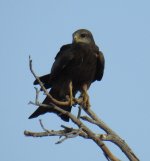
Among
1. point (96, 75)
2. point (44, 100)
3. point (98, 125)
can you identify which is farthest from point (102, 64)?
point (98, 125)

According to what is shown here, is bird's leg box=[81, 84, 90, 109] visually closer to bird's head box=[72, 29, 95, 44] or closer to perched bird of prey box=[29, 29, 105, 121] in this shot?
perched bird of prey box=[29, 29, 105, 121]

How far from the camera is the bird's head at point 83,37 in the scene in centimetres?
973

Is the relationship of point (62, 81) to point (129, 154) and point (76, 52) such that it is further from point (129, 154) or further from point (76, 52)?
point (129, 154)

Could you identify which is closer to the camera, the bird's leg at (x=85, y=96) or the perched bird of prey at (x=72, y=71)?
the bird's leg at (x=85, y=96)

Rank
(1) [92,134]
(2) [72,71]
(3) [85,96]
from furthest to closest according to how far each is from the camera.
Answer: (2) [72,71] < (3) [85,96] < (1) [92,134]

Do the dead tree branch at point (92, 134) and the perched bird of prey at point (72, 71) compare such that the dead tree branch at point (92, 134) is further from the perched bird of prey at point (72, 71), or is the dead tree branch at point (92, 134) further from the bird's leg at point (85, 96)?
the perched bird of prey at point (72, 71)

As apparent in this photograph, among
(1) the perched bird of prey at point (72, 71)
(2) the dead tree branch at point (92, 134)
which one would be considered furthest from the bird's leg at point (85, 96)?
(2) the dead tree branch at point (92, 134)

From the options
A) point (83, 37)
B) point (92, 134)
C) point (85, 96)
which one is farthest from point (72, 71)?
point (92, 134)

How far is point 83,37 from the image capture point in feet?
32.3

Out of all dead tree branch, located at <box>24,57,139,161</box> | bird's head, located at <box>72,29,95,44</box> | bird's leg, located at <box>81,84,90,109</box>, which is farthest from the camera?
bird's head, located at <box>72,29,95,44</box>

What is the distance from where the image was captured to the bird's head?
31.9ft

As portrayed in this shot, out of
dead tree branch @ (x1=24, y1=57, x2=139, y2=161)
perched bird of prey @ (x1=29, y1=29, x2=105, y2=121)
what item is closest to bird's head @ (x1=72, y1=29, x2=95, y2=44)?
perched bird of prey @ (x1=29, y1=29, x2=105, y2=121)

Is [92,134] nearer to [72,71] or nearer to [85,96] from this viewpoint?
[85,96]

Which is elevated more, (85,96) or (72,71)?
(72,71)
